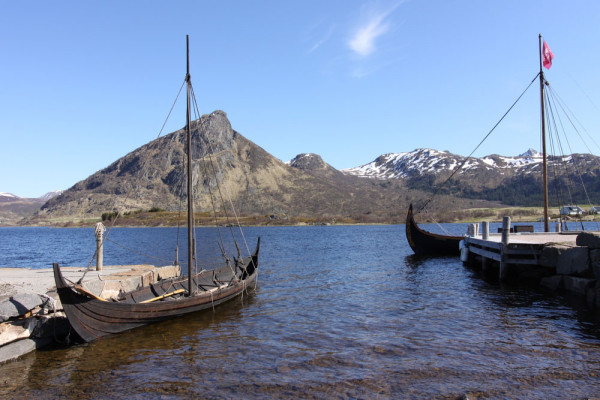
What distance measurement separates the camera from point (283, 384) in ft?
33.7

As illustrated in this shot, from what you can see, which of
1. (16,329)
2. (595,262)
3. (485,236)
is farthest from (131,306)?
(485,236)

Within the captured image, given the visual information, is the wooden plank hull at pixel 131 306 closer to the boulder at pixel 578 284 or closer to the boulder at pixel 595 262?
the boulder at pixel 578 284

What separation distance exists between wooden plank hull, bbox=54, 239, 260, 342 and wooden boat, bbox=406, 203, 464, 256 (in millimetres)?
24178

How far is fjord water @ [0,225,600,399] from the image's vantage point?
9.93m

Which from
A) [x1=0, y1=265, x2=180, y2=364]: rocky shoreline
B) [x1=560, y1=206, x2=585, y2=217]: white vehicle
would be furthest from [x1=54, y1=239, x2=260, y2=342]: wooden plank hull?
[x1=560, y1=206, x2=585, y2=217]: white vehicle

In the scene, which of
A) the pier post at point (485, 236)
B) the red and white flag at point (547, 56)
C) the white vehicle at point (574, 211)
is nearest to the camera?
the pier post at point (485, 236)

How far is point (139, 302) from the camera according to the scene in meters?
15.8

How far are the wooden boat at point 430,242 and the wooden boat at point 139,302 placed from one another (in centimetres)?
2351

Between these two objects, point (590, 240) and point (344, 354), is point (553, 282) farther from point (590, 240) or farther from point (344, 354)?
point (344, 354)

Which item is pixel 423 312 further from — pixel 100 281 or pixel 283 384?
pixel 100 281

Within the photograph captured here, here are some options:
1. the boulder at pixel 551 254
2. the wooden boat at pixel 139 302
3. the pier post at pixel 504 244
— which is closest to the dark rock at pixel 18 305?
the wooden boat at pixel 139 302

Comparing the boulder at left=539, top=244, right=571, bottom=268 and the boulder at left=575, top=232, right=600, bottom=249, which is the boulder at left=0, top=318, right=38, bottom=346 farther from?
the boulder at left=539, top=244, right=571, bottom=268

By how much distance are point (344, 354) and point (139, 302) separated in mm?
8113

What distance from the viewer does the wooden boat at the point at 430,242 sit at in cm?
3972
